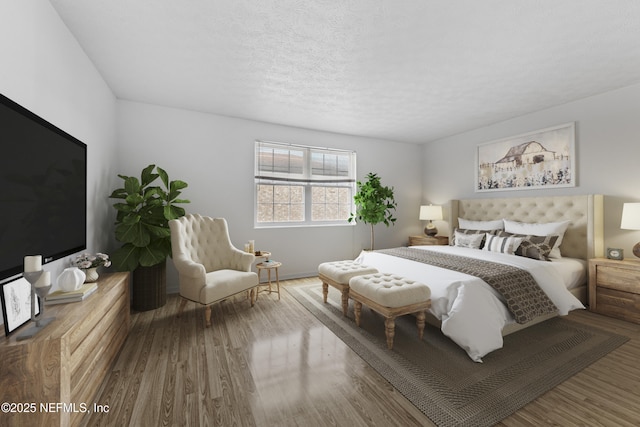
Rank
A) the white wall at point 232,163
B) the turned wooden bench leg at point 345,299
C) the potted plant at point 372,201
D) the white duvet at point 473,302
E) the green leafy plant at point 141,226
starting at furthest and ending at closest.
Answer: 1. the potted plant at point 372,201
2. the white wall at point 232,163
3. the turned wooden bench leg at point 345,299
4. the green leafy plant at point 141,226
5. the white duvet at point 473,302

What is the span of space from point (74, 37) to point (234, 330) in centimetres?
297

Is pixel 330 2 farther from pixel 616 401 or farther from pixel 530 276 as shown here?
pixel 616 401

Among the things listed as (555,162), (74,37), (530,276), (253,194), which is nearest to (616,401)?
(530,276)

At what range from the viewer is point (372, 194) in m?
4.62

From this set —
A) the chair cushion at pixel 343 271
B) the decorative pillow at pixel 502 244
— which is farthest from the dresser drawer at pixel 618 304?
the chair cushion at pixel 343 271

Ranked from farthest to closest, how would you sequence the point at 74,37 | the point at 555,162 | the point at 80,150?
the point at 555,162 → the point at 74,37 → the point at 80,150

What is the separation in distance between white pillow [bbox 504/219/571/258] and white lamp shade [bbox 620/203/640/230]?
0.57 metres

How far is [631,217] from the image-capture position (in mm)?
2754

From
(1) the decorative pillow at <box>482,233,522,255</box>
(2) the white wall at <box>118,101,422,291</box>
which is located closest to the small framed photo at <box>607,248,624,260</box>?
(1) the decorative pillow at <box>482,233,522,255</box>

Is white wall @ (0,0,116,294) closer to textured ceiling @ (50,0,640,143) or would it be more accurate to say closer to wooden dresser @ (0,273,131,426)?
textured ceiling @ (50,0,640,143)

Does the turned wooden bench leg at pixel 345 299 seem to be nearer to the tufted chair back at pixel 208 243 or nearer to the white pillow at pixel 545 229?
the tufted chair back at pixel 208 243

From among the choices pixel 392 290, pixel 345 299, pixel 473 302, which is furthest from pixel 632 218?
pixel 345 299

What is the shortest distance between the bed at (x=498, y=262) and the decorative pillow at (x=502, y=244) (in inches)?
2.5

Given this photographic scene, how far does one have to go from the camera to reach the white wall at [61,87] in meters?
1.48
